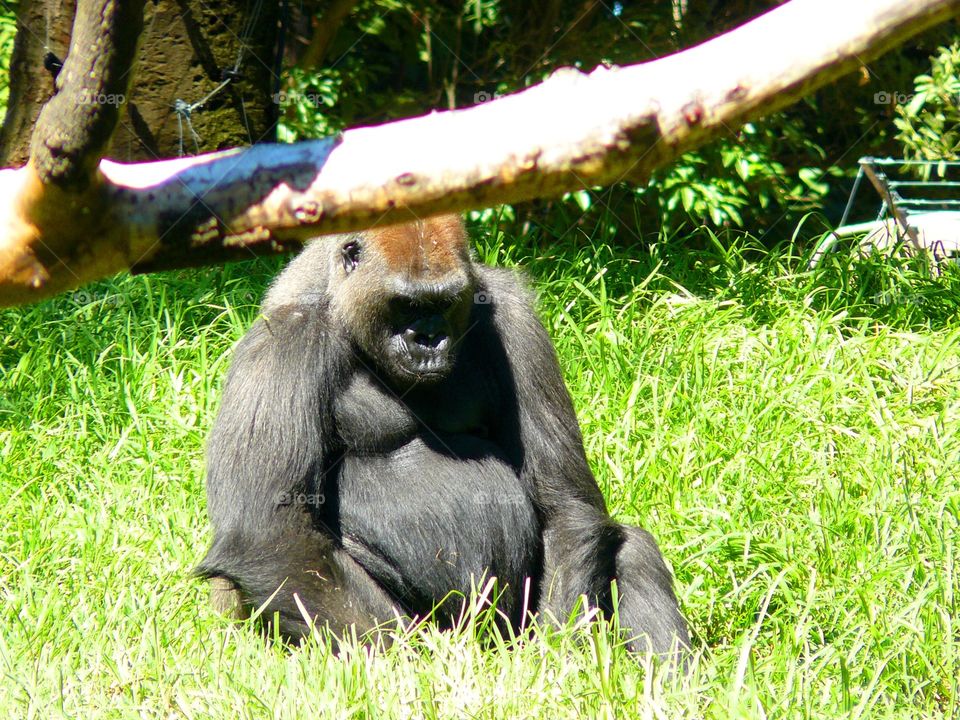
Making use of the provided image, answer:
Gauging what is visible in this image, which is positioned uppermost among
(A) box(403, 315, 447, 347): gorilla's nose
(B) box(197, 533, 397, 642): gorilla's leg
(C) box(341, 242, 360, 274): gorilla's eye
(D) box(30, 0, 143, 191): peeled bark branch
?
(D) box(30, 0, 143, 191): peeled bark branch

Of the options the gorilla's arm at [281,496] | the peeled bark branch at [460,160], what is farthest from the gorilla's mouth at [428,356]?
the peeled bark branch at [460,160]

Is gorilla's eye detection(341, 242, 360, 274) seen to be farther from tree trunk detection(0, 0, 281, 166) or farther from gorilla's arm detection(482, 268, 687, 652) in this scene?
tree trunk detection(0, 0, 281, 166)

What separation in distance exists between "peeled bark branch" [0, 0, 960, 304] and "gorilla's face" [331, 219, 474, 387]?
2.11 metres

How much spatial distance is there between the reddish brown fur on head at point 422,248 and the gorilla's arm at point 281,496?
44 cm

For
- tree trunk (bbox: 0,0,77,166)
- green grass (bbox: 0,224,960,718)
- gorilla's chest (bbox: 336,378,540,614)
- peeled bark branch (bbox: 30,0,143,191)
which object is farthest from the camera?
tree trunk (bbox: 0,0,77,166)

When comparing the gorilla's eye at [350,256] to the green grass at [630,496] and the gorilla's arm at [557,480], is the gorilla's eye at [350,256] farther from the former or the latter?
the green grass at [630,496]

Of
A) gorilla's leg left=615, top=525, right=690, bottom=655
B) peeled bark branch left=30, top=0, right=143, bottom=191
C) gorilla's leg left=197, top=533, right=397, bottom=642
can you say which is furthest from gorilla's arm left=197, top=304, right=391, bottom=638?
peeled bark branch left=30, top=0, right=143, bottom=191

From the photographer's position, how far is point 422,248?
4137 mm

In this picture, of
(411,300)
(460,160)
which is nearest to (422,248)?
(411,300)

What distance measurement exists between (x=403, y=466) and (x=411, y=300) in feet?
2.12

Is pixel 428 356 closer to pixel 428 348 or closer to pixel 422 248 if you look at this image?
pixel 428 348

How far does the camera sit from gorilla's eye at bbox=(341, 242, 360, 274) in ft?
14.0

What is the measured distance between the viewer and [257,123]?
6566mm

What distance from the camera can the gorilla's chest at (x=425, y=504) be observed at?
164 inches
